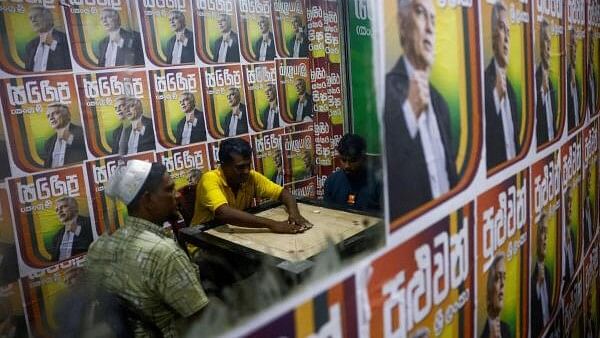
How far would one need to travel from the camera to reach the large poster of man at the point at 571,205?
1.82 metres

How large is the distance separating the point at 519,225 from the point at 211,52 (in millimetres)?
2505

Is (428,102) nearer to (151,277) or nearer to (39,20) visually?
(151,277)

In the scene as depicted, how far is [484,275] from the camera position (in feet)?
3.85

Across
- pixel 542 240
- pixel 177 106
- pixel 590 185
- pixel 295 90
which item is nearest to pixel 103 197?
pixel 177 106

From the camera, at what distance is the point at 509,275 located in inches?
53.4

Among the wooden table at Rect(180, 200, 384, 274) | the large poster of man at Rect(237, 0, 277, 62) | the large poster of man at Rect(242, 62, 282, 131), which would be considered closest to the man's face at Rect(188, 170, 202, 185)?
the large poster of man at Rect(242, 62, 282, 131)

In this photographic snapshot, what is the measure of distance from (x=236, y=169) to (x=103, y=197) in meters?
0.80

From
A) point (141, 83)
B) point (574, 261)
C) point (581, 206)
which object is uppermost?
point (141, 83)

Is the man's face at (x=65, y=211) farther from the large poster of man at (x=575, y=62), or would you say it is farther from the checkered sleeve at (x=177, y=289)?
the large poster of man at (x=575, y=62)

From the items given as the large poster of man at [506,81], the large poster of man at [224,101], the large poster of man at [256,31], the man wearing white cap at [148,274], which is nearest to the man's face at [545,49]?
the large poster of man at [506,81]

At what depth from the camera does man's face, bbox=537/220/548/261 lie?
62.5 inches

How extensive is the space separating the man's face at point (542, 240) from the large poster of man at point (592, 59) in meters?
0.85

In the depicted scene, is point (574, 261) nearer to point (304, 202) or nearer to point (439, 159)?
point (304, 202)

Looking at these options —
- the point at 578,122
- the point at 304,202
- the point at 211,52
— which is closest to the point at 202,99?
the point at 211,52
